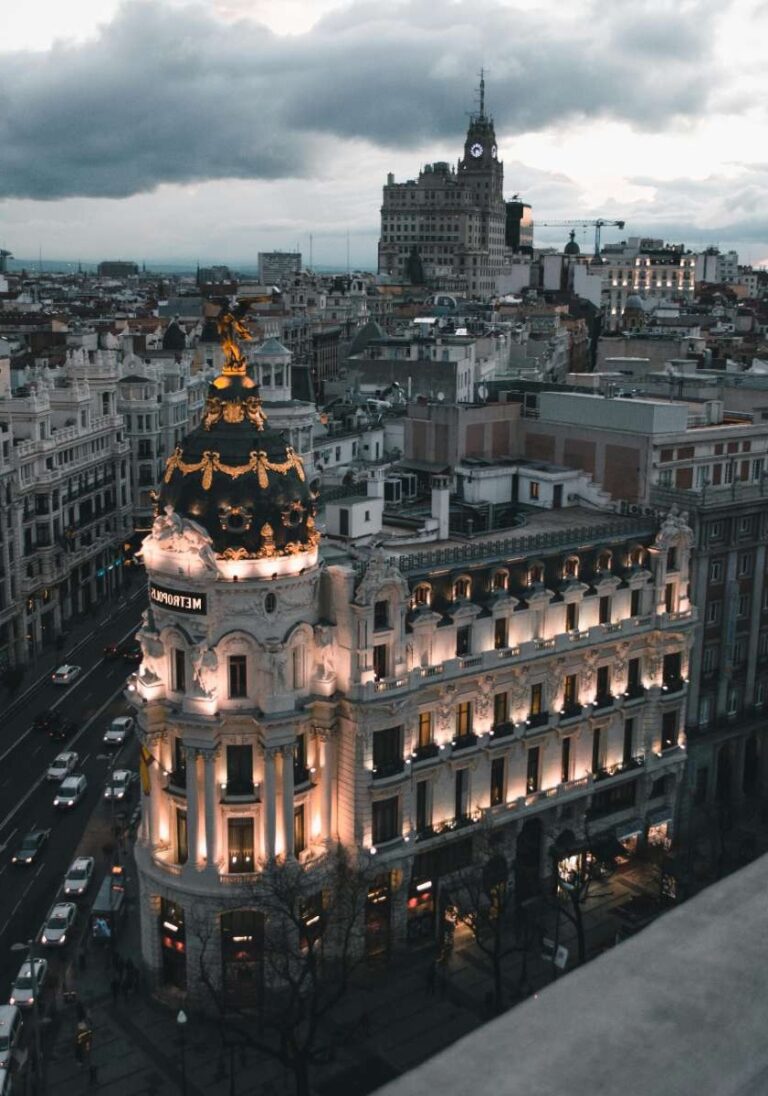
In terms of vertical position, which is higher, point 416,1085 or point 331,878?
point 416,1085

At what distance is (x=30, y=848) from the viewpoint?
77.8 meters

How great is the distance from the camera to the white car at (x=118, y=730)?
9538 cm

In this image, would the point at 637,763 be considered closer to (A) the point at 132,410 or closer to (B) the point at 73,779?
(B) the point at 73,779

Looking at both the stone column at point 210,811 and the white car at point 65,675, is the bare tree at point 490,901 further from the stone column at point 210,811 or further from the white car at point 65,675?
the white car at point 65,675

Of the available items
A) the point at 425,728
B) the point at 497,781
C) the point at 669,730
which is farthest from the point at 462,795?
the point at 669,730

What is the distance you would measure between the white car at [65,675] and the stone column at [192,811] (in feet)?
162

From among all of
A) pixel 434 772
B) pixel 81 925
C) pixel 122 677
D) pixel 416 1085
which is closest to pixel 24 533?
pixel 122 677

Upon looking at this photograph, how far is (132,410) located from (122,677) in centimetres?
4535

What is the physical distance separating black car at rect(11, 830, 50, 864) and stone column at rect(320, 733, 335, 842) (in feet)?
72.6

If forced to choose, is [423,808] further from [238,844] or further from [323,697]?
[238,844]

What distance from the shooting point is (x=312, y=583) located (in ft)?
214

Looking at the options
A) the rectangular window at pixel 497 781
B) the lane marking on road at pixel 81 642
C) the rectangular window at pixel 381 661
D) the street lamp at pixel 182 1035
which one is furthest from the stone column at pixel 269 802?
the lane marking on road at pixel 81 642

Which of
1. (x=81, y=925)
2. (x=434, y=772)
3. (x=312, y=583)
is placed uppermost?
(x=312, y=583)

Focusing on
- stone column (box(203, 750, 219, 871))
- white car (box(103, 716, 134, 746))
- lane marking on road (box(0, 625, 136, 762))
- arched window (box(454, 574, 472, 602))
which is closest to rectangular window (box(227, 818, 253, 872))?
stone column (box(203, 750, 219, 871))
